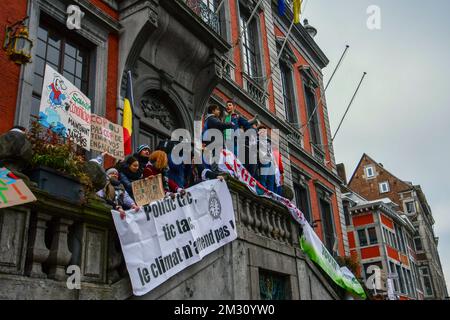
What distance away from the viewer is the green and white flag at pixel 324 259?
9.66 meters

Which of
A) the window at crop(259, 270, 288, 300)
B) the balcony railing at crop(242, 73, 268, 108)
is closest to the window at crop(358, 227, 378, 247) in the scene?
the balcony railing at crop(242, 73, 268, 108)

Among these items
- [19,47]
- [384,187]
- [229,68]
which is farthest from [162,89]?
[384,187]

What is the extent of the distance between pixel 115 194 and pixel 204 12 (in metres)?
8.90

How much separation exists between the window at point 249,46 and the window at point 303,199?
547 centimetres

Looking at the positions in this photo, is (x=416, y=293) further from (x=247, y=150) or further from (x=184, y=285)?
(x=184, y=285)

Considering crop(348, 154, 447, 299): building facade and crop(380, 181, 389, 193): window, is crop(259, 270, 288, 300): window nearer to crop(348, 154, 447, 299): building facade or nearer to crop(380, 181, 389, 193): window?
crop(348, 154, 447, 299): building facade

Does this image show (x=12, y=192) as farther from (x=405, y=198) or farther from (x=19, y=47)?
(x=405, y=198)

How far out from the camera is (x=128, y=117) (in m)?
9.26

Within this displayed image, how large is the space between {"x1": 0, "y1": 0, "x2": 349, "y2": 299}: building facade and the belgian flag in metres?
0.29

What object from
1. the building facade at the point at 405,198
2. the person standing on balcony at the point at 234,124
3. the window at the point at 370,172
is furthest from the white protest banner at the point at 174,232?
the window at the point at 370,172

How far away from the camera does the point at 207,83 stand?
→ 1295 centimetres

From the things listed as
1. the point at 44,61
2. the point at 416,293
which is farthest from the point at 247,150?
the point at 416,293

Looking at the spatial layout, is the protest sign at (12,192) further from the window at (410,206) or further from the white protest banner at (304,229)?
the window at (410,206)
